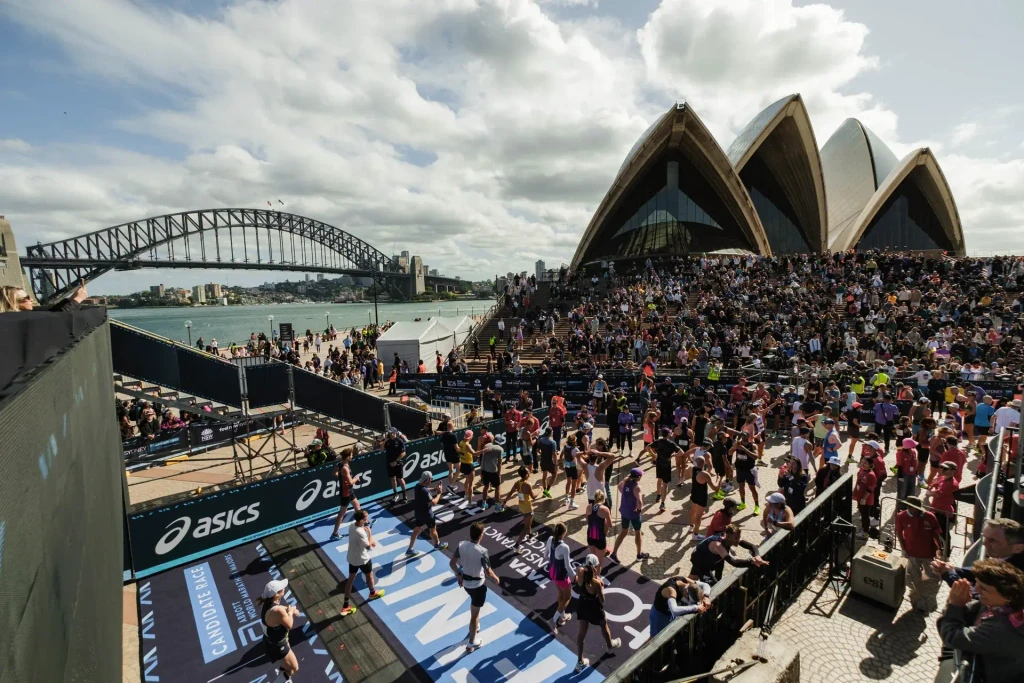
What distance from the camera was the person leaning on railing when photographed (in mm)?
3287

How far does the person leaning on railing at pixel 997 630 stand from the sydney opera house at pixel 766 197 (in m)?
43.7

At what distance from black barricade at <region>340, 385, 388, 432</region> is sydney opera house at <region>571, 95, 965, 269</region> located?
36177mm

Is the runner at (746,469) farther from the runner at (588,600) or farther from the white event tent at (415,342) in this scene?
the white event tent at (415,342)

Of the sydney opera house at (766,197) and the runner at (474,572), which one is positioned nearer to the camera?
the runner at (474,572)

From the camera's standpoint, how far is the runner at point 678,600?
15.7ft

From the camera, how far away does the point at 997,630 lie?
336 centimetres

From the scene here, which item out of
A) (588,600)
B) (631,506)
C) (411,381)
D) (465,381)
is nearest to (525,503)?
(631,506)

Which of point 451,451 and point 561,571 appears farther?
point 451,451

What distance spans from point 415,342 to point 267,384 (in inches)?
454

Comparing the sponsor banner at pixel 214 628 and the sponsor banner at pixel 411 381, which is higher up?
the sponsor banner at pixel 411 381

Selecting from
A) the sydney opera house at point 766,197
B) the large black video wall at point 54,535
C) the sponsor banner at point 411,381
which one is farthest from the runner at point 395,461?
the sydney opera house at point 766,197

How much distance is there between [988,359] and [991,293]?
7773 mm

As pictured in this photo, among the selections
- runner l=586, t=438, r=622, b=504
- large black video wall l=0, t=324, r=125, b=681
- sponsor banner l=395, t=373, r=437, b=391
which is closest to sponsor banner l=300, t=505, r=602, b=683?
runner l=586, t=438, r=622, b=504

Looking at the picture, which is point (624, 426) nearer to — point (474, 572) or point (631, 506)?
point (631, 506)
